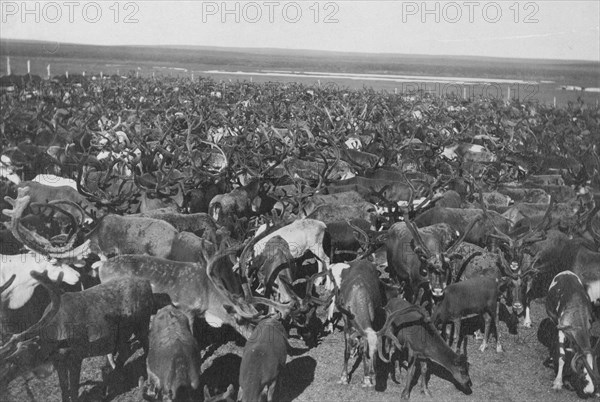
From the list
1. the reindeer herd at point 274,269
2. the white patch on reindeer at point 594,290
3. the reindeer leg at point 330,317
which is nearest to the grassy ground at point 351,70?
the reindeer herd at point 274,269

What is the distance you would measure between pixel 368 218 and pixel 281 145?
273 inches

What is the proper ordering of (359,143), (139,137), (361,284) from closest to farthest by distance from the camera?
(361,284)
(139,137)
(359,143)

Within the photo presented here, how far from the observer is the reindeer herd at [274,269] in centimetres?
705

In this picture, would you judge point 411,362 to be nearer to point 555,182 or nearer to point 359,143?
point 555,182

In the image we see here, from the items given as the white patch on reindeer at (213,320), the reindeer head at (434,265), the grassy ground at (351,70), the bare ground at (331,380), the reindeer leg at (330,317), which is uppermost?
the grassy ground at (351,70)

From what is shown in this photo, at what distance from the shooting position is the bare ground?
7.47 metres

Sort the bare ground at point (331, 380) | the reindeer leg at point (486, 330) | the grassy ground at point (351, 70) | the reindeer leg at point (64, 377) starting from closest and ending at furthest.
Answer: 1. the reindeer leg at point (64, 377)
2. the bare ground at point (331, 380)
3. the reindeer leg at point (486, 330)
4. the grassy ground at point (351, 70)

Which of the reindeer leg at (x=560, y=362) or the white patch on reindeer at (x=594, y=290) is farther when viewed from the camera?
the white patch on reindeer at (x=594, y=290)

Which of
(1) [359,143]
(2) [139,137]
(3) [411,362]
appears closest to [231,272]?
(3) [411,362]

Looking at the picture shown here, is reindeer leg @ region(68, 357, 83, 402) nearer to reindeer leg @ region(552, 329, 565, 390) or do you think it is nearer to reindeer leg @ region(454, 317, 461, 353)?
reindeer leg @ region(454, 317, 461, 353)

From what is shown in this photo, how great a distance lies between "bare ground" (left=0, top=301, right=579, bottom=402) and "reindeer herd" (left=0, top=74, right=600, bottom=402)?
0.57 ft

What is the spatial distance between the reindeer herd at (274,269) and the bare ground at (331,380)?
0.17m

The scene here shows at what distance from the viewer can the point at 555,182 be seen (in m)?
15.4

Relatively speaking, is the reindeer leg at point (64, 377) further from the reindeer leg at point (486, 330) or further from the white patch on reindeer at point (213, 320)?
the reindeer leg at point (486, 330)
